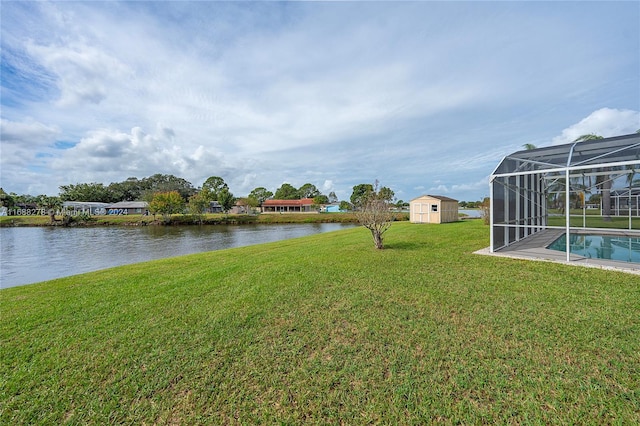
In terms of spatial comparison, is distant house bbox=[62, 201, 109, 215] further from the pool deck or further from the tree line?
the pool deck

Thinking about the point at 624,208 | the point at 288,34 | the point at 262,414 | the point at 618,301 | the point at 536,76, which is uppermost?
the point at 288,34

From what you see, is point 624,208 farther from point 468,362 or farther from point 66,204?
point 66,204

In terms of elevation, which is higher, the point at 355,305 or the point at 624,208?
the point at 624,208

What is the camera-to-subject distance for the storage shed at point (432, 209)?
23.3 meters

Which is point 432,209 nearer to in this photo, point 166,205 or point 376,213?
point 376,213

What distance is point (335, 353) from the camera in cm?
304

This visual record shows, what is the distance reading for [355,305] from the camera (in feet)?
14.1

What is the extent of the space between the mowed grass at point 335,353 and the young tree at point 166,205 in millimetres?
41077

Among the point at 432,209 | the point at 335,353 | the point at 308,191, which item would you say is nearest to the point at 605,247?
the point at 335,353

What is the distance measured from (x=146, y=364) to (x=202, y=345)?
582mm

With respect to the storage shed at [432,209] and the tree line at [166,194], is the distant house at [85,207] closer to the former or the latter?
the tree line at [166,194]

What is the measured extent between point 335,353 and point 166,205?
152 feet

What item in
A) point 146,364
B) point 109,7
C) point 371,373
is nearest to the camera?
point 371,373

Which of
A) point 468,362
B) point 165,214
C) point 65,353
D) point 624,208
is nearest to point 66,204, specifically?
point 165,214
